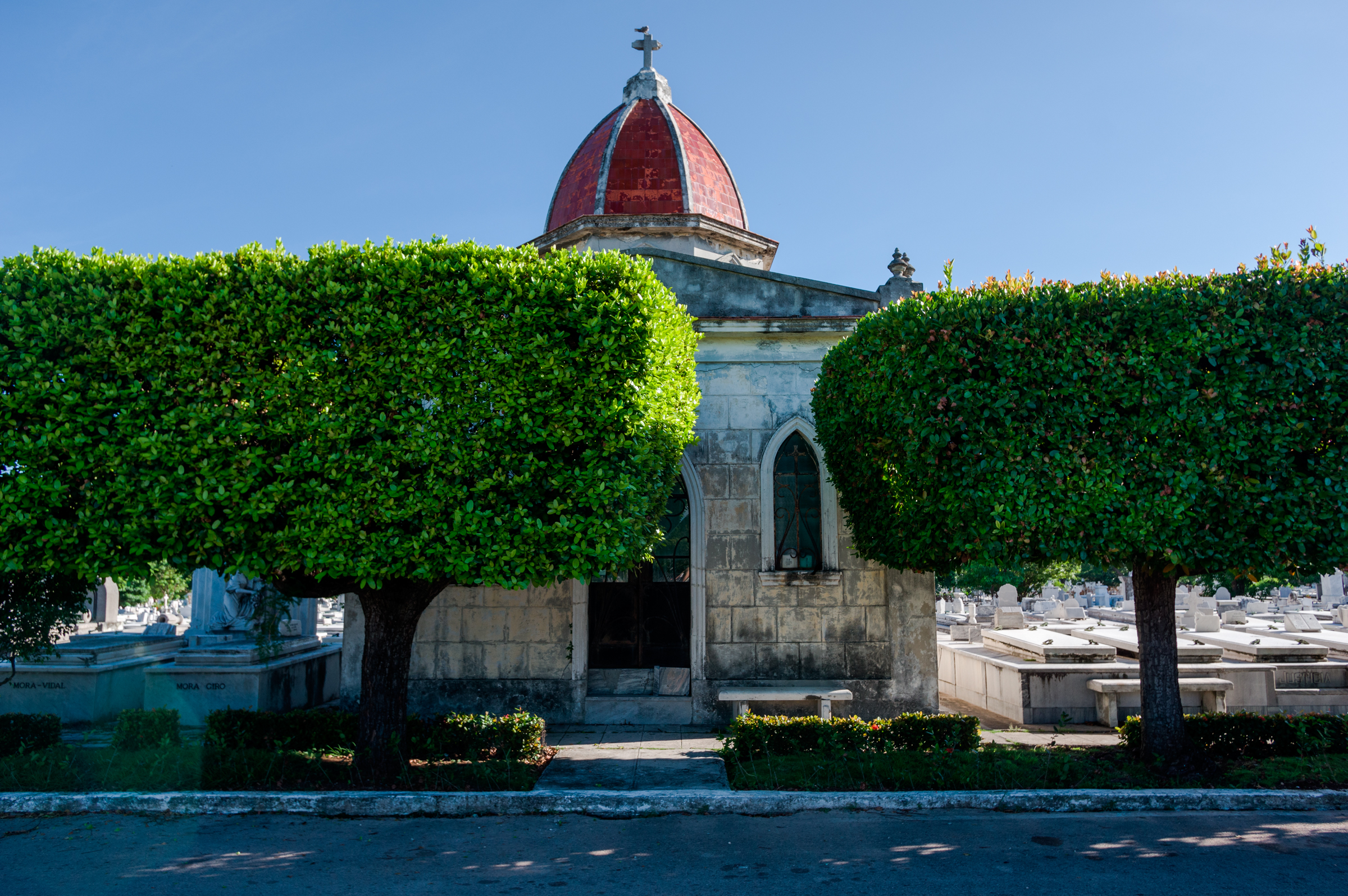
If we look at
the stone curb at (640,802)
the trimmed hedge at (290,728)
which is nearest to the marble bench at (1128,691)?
the stone curb at (640,802)

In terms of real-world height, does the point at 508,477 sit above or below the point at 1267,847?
above

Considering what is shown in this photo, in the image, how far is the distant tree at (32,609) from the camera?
948 cm

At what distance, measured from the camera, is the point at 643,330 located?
8.35 meters

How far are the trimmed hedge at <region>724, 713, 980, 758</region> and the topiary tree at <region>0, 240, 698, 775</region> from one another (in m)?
3.27

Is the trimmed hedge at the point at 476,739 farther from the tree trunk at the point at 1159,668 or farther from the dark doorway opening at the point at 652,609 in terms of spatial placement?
the tree trunk at the point at 1159,668

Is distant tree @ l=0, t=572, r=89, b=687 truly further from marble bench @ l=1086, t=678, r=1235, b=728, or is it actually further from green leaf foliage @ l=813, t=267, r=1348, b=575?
marble bench @ l=1086, t=678, r=1235, b=728

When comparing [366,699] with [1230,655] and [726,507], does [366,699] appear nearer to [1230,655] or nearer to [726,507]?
[726,507]

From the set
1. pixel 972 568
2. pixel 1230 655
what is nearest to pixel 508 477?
pixel 1230 655

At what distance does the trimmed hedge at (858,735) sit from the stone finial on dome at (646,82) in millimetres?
15107

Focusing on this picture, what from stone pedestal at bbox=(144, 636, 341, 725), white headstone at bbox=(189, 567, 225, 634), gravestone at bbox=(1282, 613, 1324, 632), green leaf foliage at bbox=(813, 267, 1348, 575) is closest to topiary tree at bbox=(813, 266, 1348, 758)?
green leaf foliage at bbox=(813, 267, 1348, 575)

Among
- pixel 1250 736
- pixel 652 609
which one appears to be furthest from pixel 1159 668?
pixel 652 609

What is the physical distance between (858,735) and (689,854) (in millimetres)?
3730

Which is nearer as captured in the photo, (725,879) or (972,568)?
(725,879)

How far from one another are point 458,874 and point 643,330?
17.5 ft
